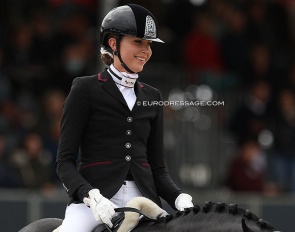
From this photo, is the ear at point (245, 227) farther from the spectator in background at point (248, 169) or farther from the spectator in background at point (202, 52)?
the spectator in background at point (202, 52)

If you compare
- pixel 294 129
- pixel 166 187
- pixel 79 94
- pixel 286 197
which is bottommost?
pixel 286 197

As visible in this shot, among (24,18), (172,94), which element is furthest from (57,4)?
(172,94)

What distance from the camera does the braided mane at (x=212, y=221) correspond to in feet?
13.1

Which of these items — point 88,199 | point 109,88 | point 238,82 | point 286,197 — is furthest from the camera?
point 238,82

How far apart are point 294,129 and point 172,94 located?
1.62 metres

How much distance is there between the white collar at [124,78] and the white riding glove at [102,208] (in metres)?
0.68

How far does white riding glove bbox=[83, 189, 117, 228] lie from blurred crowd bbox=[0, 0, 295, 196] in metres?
→ 6.55

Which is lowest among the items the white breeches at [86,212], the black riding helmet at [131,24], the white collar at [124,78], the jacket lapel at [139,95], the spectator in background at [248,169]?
the spectator in background at [248,169]

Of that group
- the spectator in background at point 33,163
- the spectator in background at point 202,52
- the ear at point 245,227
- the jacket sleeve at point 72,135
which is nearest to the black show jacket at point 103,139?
the jacket sleeve at point 72,135

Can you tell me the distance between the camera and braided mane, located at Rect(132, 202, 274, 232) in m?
3.99

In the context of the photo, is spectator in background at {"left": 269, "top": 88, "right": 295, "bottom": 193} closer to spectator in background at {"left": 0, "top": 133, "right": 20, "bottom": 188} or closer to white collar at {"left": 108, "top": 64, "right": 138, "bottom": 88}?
spectator in background at {"left": 0, "top": 133, "right": 20, "bottom": 188}

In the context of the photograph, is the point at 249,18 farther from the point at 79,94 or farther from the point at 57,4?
the point at 79,94

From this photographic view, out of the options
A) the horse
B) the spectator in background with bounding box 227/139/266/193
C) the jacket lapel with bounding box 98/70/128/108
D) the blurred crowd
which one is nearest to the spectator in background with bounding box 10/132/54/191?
the blurred crowd

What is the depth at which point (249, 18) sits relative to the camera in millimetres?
12859
